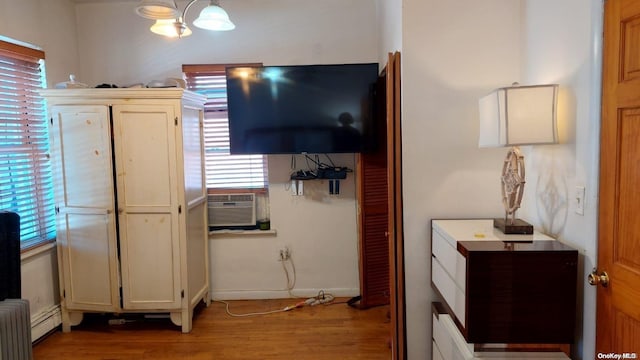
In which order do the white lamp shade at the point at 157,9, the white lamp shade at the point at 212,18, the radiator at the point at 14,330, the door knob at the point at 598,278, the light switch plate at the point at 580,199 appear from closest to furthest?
the door knob at the point at 598,278 → the light switch plate at the point at 580,199 → the radiator at the point at 14,330 → the white lamp shade at the point at 157,9 → the white lamp shade at the point at 212,18

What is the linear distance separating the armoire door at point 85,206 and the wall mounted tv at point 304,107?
1004 millimetres

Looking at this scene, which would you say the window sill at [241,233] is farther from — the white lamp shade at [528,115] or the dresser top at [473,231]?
the white lamp shade at [528,115]

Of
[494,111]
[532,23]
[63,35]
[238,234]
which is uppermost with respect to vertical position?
[63,35]

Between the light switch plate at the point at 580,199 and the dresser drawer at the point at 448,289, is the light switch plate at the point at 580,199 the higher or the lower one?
the higher one

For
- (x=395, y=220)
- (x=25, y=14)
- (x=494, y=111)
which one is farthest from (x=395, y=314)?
(x=25, y=14)

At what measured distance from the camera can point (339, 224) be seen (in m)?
3.69

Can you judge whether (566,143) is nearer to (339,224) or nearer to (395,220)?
(395,220)

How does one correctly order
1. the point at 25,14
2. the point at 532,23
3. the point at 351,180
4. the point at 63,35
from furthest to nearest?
the point at 351,180, the point at 63,35, the point at 25,14, the point at 532,23

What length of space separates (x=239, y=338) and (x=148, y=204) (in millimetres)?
1200

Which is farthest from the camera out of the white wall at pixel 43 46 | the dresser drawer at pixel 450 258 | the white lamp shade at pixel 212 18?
the white wall at pixel 43 46

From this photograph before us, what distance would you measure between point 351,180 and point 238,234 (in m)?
1.13

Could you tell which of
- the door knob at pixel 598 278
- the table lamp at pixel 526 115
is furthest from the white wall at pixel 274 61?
the door knob at pixel 598 278

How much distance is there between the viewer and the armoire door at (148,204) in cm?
299

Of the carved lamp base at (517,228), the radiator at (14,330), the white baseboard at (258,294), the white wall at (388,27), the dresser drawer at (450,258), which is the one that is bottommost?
the white baseboard at (258,294)
